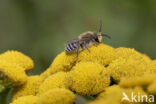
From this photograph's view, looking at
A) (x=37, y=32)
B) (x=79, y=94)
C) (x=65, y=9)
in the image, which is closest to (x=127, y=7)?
(x=65, y=9)

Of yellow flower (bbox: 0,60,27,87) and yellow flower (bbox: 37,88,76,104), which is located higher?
yellow flower (bbox: 0,60,27,87)

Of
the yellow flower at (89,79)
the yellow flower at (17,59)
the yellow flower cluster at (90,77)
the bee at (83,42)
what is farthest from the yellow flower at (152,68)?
the yellow flower at (17,59)

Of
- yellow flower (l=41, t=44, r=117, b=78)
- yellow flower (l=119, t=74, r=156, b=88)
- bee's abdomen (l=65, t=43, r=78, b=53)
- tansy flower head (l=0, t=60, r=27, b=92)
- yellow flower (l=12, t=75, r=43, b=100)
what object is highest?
bee's abdomen (l=65, t=43, r=78, b=53)

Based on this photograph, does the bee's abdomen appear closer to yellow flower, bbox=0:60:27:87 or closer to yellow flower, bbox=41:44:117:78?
yellow flower, bbox=41:44:117:78

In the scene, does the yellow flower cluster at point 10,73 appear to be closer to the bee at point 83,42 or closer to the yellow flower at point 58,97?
the bee at point 83,42

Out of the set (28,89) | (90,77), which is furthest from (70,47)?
(90,77)

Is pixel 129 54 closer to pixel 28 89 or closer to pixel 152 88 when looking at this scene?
pixel 28 89

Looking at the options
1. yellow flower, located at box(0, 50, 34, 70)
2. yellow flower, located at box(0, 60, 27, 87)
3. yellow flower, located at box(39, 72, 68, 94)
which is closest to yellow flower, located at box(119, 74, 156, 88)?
yellow flower, located at box(39, 72, 68, 94)
